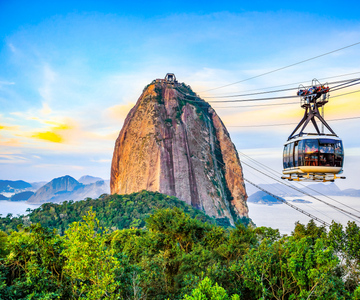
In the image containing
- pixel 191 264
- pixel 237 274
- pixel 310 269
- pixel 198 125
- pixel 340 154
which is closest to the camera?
pixel 310 269

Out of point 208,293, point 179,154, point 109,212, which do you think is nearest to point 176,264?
point 208,293

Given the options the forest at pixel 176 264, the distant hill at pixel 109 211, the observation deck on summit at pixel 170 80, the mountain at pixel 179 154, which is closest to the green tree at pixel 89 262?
the forest at pixel 176 264

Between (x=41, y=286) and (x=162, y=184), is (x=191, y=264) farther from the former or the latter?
(x=162, y=184)

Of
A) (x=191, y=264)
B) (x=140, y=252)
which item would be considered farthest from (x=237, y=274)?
(x=140, y=252)

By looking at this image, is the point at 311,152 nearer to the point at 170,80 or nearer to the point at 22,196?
the point at 170,80

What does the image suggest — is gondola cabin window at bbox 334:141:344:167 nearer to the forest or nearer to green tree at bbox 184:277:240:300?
the forest

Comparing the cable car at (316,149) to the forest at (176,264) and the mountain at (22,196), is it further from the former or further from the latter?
the mountain at (22,196)
